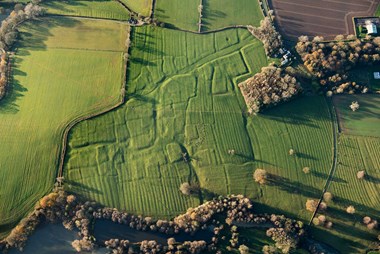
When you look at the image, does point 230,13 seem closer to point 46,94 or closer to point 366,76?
point 366,76

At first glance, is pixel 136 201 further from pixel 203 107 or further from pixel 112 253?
pixel 203 107

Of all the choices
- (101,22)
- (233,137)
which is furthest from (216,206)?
(101,22)

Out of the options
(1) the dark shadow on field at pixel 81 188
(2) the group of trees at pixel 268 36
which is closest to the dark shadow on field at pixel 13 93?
(1) the dark shadow on field at pixel 81 188

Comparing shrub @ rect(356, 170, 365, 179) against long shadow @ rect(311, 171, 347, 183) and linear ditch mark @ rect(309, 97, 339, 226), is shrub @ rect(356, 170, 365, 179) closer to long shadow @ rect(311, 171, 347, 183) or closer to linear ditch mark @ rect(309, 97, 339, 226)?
long shadow @ rect(311, 171, 347, 183)

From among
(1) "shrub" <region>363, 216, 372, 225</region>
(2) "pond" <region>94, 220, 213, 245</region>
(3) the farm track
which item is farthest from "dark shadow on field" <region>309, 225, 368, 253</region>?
(3) the farm track

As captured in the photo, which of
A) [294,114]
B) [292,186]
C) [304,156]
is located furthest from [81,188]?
[294,114]

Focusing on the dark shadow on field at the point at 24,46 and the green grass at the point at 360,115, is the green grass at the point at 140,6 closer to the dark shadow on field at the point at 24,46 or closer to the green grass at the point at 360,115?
the dark shadow on field at the point at 24,46
